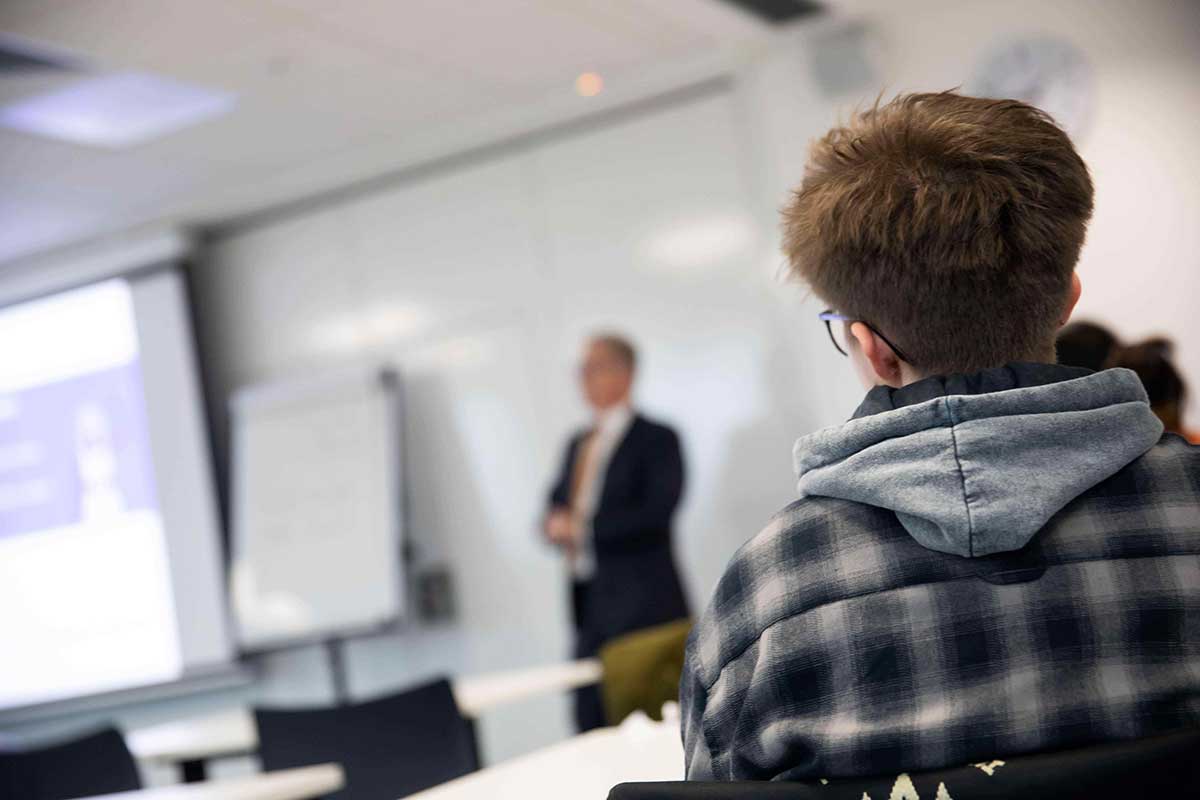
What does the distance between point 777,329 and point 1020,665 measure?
4.22m

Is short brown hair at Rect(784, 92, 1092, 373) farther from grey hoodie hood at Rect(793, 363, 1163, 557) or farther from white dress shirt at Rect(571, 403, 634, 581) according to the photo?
white dress shirt at Rect(571, 403, 634, 581)

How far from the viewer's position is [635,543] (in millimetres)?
4469

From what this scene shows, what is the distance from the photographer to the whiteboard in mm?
5535

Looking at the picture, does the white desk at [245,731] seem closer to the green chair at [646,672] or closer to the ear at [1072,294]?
the green chair at [646,672]

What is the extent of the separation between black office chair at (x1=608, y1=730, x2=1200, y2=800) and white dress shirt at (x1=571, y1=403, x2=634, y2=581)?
146 inches

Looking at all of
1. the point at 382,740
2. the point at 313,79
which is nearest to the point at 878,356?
the point at 382,740

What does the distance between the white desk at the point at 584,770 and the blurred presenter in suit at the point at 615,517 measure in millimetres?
2417

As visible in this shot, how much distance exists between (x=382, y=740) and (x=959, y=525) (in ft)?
5.30

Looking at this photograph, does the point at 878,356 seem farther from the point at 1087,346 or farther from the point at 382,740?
the point at 1087,346

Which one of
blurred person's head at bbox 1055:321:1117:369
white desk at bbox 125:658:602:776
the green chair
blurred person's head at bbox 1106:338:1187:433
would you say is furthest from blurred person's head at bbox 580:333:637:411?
the green chair

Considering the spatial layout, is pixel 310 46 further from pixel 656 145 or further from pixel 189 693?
pixel 189 693

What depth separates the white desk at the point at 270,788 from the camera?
1929mm

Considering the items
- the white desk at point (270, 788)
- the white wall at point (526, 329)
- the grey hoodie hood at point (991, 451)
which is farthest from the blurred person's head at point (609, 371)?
the grey hoodie hood at point (991, 451)

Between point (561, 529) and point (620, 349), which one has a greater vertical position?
point (620, 349)
